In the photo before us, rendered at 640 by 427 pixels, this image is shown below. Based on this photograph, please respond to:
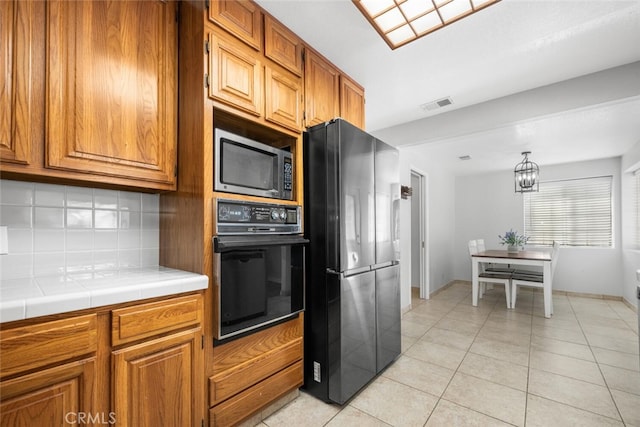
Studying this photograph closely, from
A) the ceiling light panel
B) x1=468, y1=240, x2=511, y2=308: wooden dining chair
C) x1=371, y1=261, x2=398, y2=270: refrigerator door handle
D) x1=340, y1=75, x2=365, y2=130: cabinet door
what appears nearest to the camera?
the ceiling light panel

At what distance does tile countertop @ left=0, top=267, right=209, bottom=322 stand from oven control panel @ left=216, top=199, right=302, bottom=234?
30 cm

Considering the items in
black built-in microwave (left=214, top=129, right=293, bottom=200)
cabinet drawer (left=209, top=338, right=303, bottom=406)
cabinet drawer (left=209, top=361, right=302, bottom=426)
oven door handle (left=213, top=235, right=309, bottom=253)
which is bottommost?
cabinet drawer (left=209, top=361, right=302, bottom=426)

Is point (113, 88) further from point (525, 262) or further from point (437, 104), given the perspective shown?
point (525, 262)

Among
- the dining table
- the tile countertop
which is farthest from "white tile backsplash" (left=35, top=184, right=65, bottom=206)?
the dining table

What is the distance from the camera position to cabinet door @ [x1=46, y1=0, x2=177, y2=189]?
1225 millimetres

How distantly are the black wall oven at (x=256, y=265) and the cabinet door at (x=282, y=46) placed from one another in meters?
0.94

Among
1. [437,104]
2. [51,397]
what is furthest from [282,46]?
[51,397]

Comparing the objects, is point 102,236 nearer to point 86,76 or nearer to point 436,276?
point 86,76

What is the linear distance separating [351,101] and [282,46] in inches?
32.5

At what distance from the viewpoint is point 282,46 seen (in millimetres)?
1843

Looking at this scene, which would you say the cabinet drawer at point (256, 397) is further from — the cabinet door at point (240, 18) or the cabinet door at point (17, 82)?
the cabinet door at point (240, 18)

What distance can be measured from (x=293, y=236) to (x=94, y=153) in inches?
43.6

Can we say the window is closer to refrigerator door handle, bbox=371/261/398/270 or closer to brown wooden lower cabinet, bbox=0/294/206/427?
refrigerator door handle, bbox=371/261/398/270

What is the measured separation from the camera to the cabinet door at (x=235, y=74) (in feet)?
4.83
